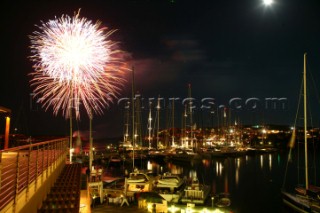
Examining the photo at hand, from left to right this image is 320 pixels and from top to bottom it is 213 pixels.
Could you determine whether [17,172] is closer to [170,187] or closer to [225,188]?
[170,187]

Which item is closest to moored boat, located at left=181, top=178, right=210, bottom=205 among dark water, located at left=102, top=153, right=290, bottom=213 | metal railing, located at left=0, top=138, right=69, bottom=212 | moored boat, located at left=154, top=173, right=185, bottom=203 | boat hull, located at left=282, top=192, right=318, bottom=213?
moored boat, located at left=154, top=173, right=185, bottom=203

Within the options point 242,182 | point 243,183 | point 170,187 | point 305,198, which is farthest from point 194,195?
point 242,182

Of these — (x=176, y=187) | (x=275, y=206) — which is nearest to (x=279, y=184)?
(x=275, y=206)

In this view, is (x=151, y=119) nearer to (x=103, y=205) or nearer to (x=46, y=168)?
(x=103, y=205)

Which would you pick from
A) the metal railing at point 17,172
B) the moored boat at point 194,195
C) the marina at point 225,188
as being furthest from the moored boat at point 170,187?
the metal railing at point 17,172

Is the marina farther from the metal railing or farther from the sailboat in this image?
the metal railing

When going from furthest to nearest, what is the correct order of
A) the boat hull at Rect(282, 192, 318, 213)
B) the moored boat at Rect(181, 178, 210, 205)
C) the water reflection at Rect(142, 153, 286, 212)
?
1. the water reflection at Rect(142, 153, 286, 212)
2. the moored boat at Rect(181, 178, 210, 205)
3. the boat hull at Rect(282, 192, 318, 213)

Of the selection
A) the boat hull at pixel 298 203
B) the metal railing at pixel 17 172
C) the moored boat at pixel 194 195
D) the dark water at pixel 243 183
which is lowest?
the dark water at pixel 243 183

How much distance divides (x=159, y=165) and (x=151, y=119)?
12.8 m

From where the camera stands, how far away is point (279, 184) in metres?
39.8

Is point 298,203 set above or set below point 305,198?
below

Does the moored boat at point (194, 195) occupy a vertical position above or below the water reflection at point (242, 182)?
above

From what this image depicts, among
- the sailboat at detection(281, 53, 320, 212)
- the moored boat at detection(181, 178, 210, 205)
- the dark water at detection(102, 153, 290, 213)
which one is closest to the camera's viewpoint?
the sailboat at detection(281, 53, 320, 212)

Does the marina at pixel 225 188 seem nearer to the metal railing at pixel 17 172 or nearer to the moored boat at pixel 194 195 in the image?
the moored boat at pixel 194 195
